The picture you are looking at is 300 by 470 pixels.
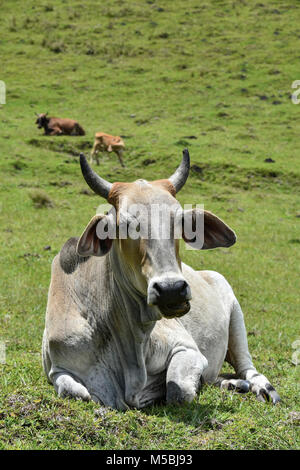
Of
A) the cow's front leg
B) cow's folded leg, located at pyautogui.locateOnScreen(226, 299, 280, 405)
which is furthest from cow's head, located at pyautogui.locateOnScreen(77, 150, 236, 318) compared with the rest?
cow's folded leg, located at pyautogui.locateOnScreen(226, 299, 280, 405)

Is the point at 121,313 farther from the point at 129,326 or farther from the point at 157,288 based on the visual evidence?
the point at 157,288

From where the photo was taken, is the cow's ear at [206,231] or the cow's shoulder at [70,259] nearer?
the cow's ear at [206,231]

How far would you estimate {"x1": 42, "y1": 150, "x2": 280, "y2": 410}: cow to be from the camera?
448 centimetres

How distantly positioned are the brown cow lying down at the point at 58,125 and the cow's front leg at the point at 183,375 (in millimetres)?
20160

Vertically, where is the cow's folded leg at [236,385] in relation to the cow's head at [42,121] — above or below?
above

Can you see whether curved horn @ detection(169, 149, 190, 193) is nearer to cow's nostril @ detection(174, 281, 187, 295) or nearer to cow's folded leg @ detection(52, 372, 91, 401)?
cow's nostril @ detection(174, 281, 187, 295)

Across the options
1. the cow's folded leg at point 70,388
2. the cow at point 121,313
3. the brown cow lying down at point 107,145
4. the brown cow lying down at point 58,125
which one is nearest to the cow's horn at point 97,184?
the cow at point 121,313

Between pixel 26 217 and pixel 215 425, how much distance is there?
1152cm

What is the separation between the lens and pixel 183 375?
489 cm

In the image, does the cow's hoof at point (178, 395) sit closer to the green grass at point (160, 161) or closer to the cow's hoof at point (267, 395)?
the green grass at point (160, 161)

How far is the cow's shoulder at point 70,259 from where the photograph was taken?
5.36 metres

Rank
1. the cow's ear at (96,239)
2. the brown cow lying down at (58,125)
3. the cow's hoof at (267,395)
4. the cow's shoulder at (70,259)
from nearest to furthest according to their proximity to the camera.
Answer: the cow's ear at (96,239) < the cow's shoulder at (70,259) < the cow's hoof at (267,395) < the brown cow lying down at (58,125)

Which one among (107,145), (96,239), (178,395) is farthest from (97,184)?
(107,145)

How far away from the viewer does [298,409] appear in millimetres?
5250
